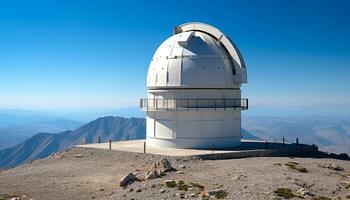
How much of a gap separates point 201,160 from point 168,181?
25.6 ft

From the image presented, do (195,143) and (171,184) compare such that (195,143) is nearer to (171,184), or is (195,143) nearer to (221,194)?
(171,184)

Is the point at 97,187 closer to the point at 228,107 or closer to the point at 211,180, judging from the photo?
the point at 211,180

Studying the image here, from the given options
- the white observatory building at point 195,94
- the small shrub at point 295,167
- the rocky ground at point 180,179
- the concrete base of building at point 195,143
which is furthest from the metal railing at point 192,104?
the small shrub at point 295,167

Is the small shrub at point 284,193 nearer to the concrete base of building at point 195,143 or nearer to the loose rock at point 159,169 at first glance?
the loose rock at point 159,169

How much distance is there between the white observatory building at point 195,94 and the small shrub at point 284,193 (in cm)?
Answer: 1430

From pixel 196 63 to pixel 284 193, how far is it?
58.9ft

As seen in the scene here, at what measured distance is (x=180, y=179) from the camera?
2494 centimetres

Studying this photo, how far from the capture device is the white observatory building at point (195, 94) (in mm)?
37500

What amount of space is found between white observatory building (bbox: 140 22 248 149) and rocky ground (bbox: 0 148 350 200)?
5658 mm

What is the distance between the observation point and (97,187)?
24.7 meters

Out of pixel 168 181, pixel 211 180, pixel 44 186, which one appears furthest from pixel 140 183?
pixel 44 186

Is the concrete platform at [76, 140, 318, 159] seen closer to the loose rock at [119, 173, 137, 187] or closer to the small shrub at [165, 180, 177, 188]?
the loose rock at [119, 173, 137, 187]

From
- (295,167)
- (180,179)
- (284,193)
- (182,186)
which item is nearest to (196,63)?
(295,167)

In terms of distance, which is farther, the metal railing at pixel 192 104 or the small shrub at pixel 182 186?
the metal railing at pixel 192 104
